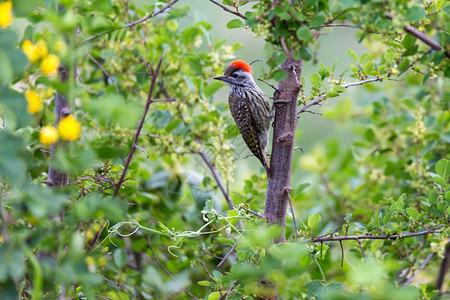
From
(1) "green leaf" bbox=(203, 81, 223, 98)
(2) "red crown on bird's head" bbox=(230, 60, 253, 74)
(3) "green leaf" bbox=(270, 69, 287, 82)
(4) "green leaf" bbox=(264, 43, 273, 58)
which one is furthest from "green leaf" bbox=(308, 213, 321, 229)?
(2) "red crown on bird's head" bbox=(230, 60, 253, 74)

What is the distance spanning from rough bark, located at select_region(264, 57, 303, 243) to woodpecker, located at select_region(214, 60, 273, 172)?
1.38 meters

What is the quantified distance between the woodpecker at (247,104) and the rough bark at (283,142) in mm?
1383

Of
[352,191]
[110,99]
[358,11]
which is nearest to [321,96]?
[358,11]

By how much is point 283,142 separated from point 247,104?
6.18 feet

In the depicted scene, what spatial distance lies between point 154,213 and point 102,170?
0.97 m

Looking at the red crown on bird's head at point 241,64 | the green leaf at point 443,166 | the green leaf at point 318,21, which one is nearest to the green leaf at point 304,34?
the green leaf at point 318,21

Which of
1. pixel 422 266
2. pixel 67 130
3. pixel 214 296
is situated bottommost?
pixel 214 296

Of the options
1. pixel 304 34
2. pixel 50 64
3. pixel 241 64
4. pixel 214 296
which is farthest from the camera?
pixel 241 64

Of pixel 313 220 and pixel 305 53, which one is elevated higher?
pixel 305 53

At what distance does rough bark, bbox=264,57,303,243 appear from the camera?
2295mm

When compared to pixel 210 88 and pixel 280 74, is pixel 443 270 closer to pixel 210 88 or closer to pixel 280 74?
pixel 210 88

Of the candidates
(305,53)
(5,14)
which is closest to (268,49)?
(305,53)

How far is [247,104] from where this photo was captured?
13.7ft

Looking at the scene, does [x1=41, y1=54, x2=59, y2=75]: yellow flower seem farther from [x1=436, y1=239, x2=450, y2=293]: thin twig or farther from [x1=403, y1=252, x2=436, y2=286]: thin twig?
[x1=436, y1=239, x2=450, y2=293]: thin twig
